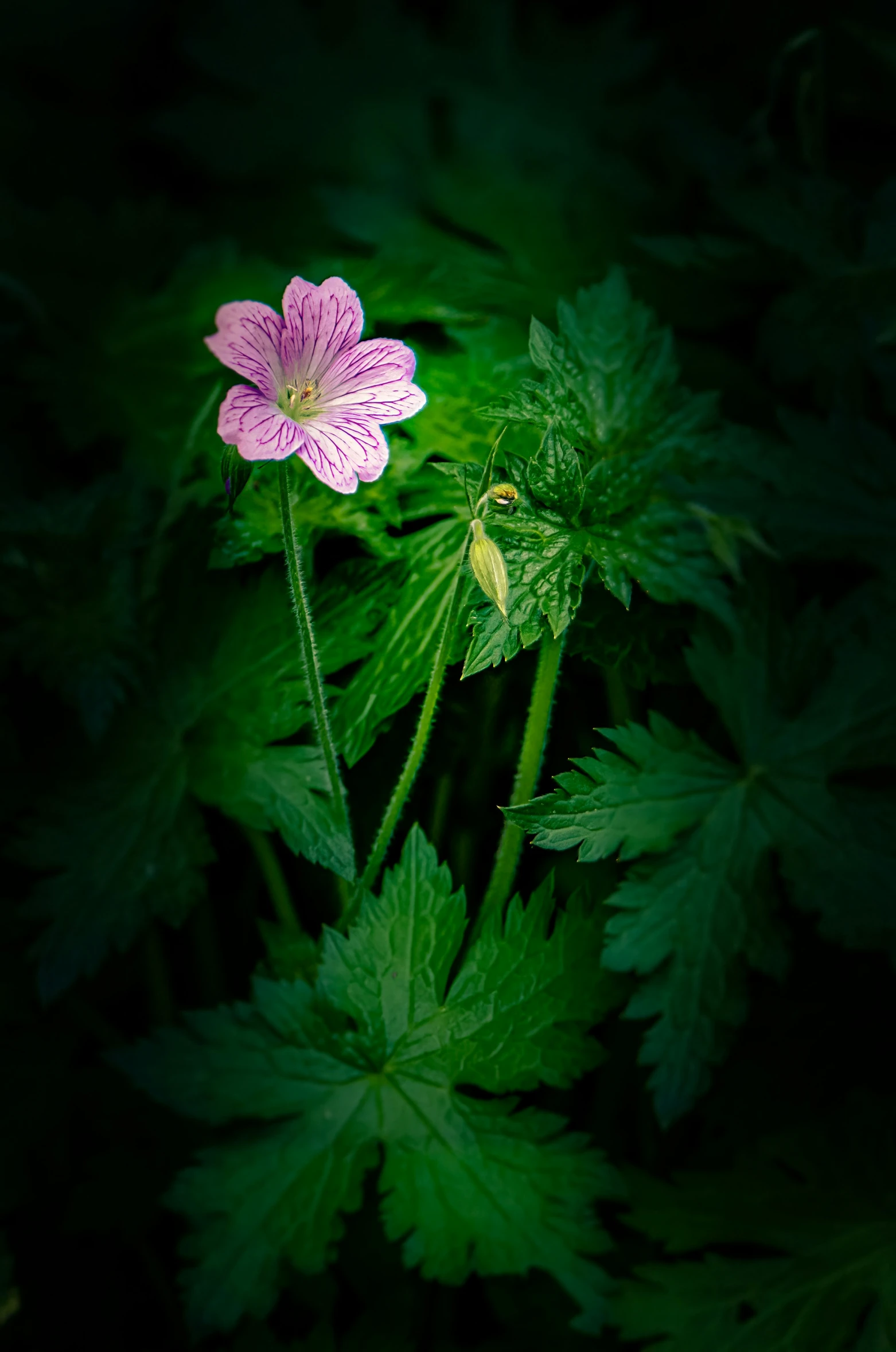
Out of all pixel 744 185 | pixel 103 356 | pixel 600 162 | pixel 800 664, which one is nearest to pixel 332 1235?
pixel 800 664

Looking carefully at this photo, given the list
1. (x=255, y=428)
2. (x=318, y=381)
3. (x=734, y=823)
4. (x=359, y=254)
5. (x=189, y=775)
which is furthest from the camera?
(x=359, y=254)

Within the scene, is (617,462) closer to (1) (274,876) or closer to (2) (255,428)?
(2) (255,428)

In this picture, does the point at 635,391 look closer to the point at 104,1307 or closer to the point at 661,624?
the point at 661,624

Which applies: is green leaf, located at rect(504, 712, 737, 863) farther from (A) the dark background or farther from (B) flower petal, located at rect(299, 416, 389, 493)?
(B) flower petal, located at rect(299, 416, 389, 493)

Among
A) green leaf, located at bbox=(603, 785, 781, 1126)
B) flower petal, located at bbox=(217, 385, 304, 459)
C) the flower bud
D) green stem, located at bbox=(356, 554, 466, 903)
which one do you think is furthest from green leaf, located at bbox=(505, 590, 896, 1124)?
flower petal, located at bbox=(217, 385, 304, 459)

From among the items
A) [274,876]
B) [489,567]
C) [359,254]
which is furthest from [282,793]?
[359,254]

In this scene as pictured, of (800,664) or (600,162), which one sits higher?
(600,162)
